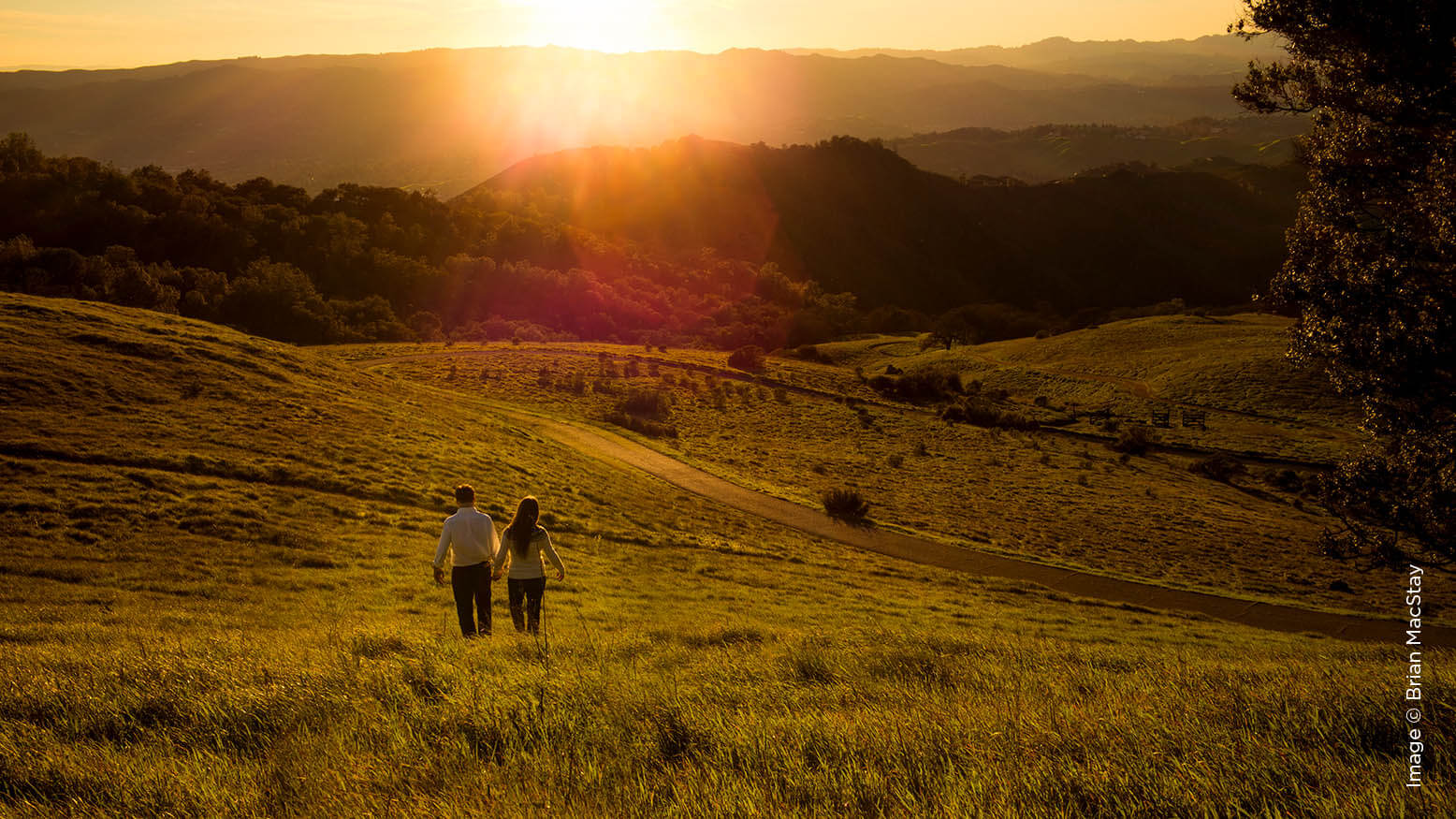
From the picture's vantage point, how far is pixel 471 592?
34.7 ft

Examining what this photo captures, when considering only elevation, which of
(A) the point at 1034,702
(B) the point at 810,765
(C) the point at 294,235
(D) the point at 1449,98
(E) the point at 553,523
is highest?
(C) the point at 294,235

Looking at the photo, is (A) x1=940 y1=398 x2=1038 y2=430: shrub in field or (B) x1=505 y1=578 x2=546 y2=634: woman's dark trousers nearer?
(B) x1=505 y1=578 x2=546 y2=634: woman's dark trousers

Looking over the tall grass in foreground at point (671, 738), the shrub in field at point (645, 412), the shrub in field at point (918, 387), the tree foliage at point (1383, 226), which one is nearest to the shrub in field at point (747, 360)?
the shrub in field at point (918, 387)

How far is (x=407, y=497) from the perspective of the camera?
2358 cm

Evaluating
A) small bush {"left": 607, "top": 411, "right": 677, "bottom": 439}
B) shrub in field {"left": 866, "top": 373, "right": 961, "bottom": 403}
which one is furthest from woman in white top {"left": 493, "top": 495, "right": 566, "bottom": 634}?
shrub in field {"left": 866, "top": 373, "right": 961, "bottom": 403}

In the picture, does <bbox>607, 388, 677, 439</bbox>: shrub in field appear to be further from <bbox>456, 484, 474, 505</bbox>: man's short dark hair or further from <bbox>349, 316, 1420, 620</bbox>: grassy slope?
<bbox>456, 484, 474, 505</bbox>: man's short dark hair

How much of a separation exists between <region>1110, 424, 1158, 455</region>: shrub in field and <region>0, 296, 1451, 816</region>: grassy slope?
3757 centimetres

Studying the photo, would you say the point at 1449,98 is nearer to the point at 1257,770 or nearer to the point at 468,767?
the point at 1257,770

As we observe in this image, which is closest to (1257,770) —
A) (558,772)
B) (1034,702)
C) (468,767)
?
(1034,702)

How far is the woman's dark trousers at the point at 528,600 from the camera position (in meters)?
10.5

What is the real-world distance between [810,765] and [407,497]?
2121 cm

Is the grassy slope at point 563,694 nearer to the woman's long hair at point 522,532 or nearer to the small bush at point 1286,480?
the woman's long hair at point 522,532

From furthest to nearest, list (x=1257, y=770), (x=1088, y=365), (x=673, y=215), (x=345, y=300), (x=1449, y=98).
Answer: (x=673, y=215), (x=345, y=300), (x=1088, y=365), (x=1449, y=98), (x=1257, y=770)

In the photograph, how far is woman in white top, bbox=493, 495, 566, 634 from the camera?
34.2ft
